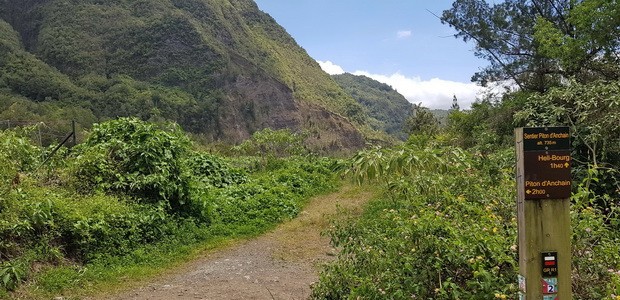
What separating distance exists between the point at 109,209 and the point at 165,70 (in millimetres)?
62172

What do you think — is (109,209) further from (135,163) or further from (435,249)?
(435,249)

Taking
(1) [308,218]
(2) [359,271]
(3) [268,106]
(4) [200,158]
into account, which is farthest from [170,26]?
(2) [359,271]

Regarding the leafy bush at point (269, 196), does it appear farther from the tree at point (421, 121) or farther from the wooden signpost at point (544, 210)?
the tree at point (421, 121)

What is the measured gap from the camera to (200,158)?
45.0 feet

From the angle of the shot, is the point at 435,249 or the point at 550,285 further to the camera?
the point at 435,249

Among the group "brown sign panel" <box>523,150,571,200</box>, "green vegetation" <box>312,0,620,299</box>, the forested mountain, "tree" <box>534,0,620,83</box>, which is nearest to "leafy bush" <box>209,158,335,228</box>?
"green vegetation" <box>312,0,620,299</box>

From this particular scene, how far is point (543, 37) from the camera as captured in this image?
14.9 m

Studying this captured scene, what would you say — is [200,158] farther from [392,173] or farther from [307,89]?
[307,89]

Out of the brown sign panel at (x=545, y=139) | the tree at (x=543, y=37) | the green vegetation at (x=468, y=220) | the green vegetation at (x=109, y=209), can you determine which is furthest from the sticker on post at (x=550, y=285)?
the tree at (x=543, y=37)

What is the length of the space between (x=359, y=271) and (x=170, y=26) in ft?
228

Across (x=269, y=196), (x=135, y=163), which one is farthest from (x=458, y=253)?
(x=269, y=196)

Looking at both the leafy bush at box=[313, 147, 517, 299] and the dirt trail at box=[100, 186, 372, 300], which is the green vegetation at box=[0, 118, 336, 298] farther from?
the leafy bush at box=[313, 147, 517, 299]

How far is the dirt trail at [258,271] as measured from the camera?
5.78 m

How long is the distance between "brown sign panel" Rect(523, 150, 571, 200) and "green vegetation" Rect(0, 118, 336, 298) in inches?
211
